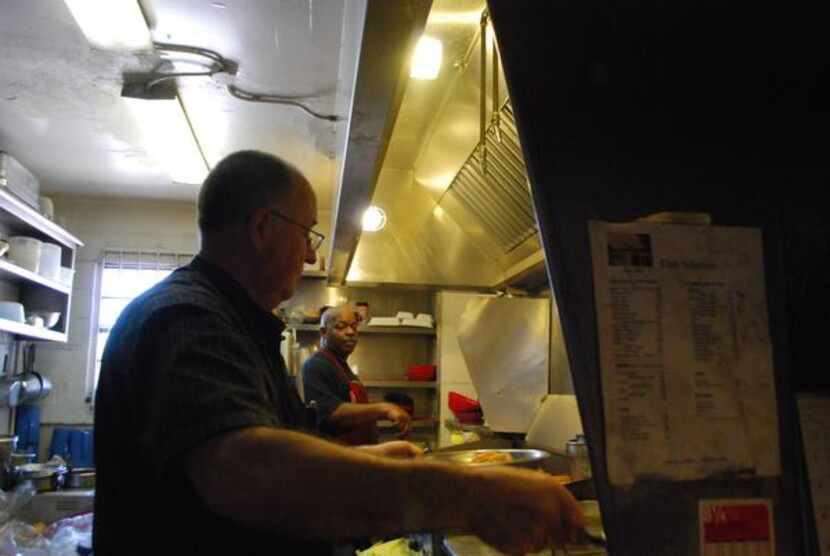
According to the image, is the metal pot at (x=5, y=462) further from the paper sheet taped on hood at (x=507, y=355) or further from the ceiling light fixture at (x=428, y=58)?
the ceiling light fixture at (x=428, y=58)

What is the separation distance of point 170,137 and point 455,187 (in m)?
1.69

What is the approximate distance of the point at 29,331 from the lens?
4.37 metres

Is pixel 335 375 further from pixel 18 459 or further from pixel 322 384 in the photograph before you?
pixel 18 459

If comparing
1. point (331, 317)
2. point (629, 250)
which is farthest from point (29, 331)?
point (629, 250)

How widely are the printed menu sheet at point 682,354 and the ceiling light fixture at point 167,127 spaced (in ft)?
9.78

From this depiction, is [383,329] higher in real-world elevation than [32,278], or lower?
lower

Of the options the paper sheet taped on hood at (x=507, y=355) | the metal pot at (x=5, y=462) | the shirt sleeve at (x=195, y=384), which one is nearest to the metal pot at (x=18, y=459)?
the metal pot at (x=5, y=462)

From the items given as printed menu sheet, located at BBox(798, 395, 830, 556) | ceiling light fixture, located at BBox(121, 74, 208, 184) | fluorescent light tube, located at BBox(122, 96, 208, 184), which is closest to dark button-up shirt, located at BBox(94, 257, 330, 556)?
printed menu sheet, located at BBox(798, 395, 830, 556)

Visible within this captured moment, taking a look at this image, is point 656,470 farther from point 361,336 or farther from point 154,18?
point 361,336

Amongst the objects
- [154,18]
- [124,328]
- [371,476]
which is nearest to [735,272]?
[371,476]

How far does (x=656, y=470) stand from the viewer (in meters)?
0.90

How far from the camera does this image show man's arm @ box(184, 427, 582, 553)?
2.65 feet

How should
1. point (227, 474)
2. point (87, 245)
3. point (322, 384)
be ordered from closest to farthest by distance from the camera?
1. point (227, 474)
2. point (322, 384)
3. point (87, 245)

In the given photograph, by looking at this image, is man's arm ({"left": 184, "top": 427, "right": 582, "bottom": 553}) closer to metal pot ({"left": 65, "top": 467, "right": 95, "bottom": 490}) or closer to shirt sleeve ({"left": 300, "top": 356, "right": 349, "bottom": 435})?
shirt sleeve ({"left": 300, "top": 356, "right": 349, "bottom": 435})
